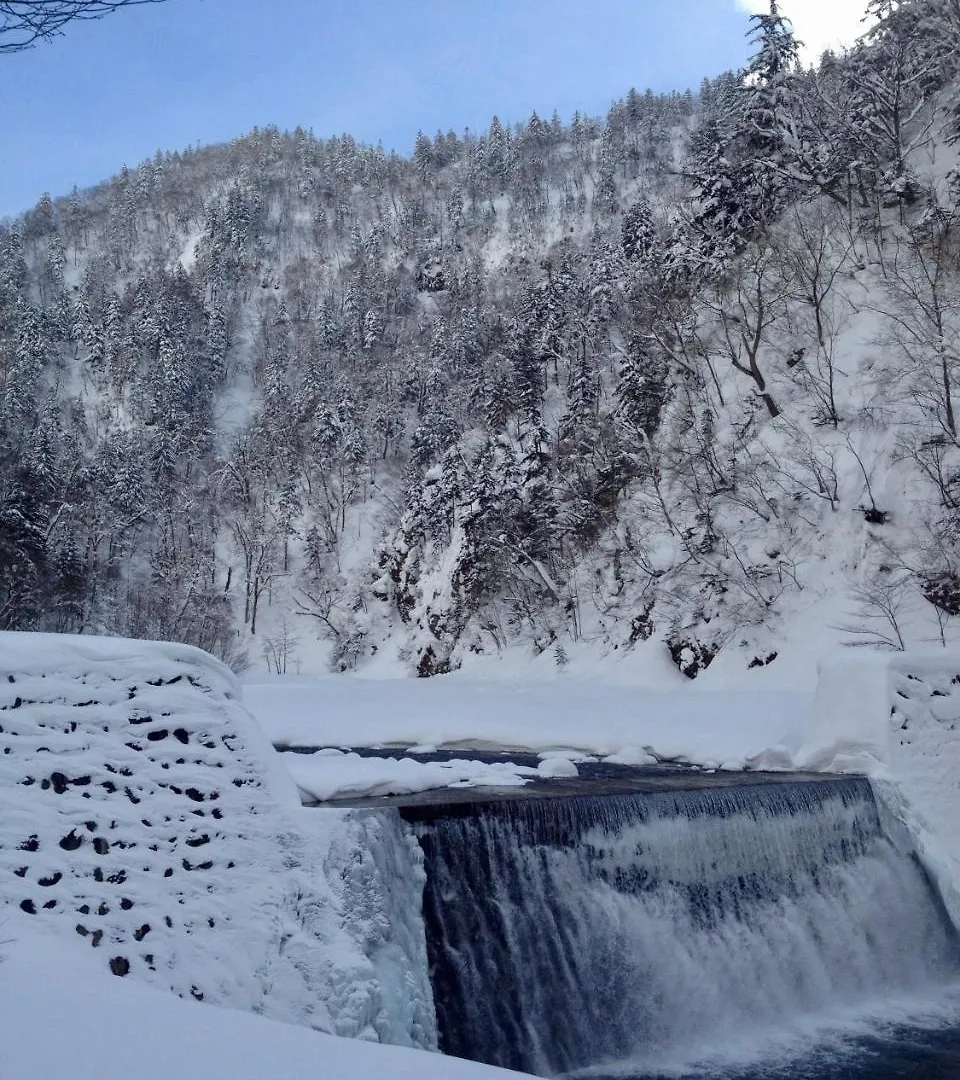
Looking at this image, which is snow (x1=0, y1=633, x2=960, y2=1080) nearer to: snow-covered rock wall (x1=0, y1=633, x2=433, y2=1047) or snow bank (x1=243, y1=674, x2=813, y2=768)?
snow-covered rock wall (x1=0, y1=633, x2=433, y2=1047)

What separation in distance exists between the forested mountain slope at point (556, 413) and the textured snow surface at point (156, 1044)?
16024 millimetres

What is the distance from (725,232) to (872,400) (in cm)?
1247

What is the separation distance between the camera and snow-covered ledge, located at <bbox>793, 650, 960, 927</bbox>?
1002 cm

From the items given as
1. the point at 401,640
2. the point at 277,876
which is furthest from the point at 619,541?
the point at 277,876

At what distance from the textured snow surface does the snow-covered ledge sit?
29.2 feet

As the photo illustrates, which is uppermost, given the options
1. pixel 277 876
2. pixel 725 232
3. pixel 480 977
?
pixel 725 232

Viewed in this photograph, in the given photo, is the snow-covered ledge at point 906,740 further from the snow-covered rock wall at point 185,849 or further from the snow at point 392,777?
the snow-covered rock wall at point 185,849

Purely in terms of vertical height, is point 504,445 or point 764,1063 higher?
point 504,445

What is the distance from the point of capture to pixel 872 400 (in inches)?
824

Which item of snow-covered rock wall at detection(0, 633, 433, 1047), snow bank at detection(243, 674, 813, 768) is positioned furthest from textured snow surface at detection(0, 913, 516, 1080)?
snow bank at detection(243, 674, 813, 768)

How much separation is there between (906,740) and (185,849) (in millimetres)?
9274

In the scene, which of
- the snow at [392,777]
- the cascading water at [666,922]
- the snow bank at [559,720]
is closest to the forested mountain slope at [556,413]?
the snow bank at [559,720]

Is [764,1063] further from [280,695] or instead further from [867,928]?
[280,695]

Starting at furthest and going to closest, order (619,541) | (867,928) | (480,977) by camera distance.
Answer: (619,541), (867,928), (480,977)
